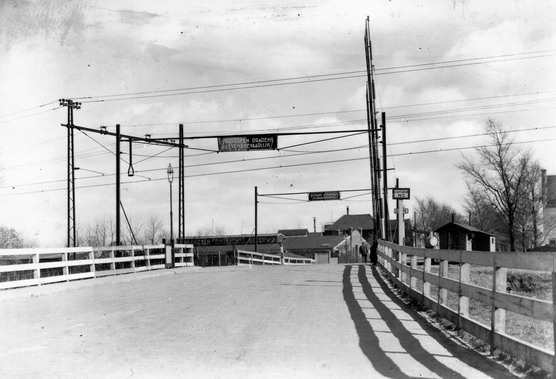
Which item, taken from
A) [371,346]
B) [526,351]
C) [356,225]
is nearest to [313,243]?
[356,225]

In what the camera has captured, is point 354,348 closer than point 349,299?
Yes

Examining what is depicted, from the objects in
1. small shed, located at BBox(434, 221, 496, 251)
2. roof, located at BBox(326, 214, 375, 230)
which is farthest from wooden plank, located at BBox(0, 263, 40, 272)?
roof, located at BBox(326, 214, 375, 230)

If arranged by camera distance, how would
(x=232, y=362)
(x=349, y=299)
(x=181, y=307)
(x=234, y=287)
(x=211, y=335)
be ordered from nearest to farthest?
(x=232, y=362) < (x=211, y=335) < (x=181, y=307) < (x=349, y=299) < (x=234, y=287)

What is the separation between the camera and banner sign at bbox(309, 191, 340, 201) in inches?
1807

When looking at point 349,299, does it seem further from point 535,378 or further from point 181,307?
point 535,378

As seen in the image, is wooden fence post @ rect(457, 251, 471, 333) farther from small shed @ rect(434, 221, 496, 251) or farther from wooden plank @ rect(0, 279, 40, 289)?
small shed @ rect(434, 221, 496, 251)

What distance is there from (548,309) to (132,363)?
407 cm

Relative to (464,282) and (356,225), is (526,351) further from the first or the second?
(356,225)

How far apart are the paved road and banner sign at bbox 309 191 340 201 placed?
32.9m

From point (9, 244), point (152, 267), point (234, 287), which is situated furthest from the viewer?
point (9, 244)

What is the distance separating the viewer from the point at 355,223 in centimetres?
11662

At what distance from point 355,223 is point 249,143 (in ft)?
309

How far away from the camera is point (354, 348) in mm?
6902

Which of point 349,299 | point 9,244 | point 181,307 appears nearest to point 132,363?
point 181,307
